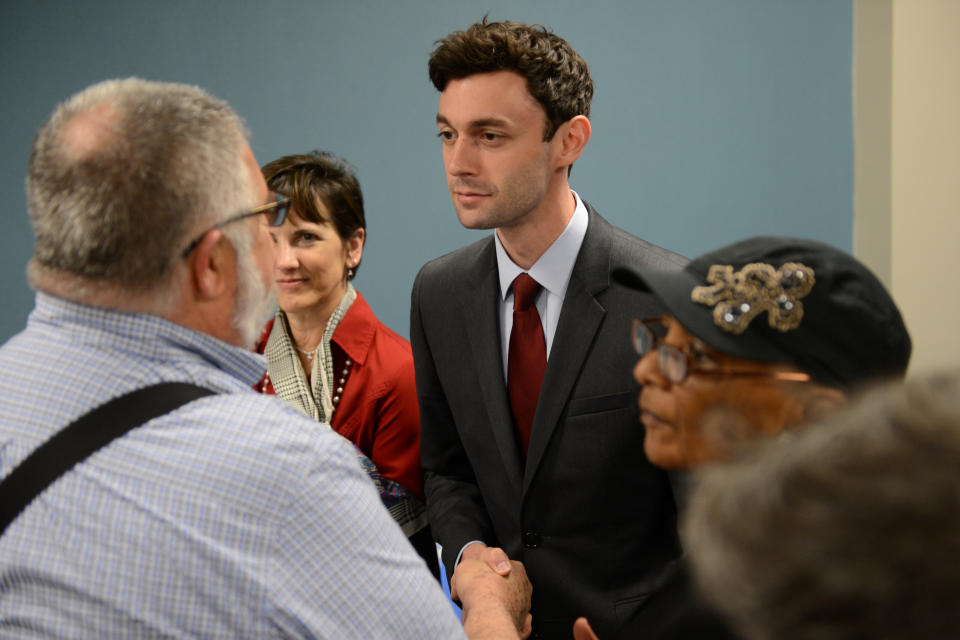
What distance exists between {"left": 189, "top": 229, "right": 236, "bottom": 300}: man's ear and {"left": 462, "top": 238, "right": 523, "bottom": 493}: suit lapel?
0.74 metres

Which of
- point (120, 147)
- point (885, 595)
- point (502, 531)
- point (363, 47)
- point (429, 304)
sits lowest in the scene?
point (502, 531)

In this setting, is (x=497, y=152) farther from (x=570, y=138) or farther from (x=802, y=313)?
(x=802, y=313)

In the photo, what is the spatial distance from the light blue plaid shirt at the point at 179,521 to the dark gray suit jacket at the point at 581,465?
682 mm

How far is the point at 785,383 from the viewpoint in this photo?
3.31 ft

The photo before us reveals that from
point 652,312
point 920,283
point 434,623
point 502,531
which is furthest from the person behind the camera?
point 920,283

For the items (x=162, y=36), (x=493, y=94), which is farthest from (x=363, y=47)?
(x=493, y=94)

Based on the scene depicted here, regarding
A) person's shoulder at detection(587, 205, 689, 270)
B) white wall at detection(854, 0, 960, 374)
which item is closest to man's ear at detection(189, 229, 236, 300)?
person's shoulder at detection(587, 205, 689, 270)

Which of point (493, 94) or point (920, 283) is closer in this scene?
point (493, 94)

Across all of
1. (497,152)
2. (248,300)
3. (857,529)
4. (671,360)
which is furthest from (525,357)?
(857,529)

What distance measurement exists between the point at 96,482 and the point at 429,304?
1099mm

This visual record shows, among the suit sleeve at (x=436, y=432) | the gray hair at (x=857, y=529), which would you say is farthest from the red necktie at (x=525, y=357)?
the gray hair at (x=857, y=529)

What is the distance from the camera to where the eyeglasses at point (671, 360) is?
1.02 m

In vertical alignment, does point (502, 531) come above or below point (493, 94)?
below

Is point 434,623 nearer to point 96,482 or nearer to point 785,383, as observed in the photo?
point 96,482
